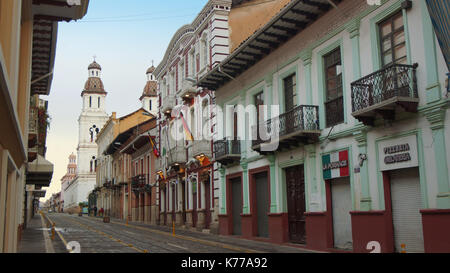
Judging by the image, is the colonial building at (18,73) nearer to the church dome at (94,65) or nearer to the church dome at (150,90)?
the church dome at (150,90)

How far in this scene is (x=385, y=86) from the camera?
43.5ft

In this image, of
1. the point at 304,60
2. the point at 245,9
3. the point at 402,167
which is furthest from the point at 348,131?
the point at 245,9

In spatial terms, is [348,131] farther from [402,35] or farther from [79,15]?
[79,15]

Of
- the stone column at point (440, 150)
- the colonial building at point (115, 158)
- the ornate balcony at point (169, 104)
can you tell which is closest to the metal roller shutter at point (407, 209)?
the stone column at point (440, 150)

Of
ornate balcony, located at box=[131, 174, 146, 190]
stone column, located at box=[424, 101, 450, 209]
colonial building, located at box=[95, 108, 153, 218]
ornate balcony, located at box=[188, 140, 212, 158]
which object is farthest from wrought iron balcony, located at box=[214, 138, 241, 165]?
colonial building, located at box=[95, 108, 153, 218]

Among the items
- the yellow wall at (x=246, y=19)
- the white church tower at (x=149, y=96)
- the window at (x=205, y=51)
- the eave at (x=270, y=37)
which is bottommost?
the eave at (x=270, y=37)

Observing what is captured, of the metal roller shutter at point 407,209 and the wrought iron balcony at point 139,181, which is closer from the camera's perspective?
the metal roller shutter at point 407,209

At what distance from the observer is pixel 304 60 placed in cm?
1839

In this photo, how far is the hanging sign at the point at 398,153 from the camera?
42.7ft

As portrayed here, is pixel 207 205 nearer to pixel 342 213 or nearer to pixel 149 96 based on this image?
pixel 342 213

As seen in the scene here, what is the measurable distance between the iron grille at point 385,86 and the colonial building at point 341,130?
3 centimetres

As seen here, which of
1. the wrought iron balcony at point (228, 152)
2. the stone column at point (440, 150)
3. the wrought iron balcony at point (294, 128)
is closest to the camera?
the stone column at point (440, 150)

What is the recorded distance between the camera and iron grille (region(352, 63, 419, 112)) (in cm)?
1283

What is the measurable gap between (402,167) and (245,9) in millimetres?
17199
